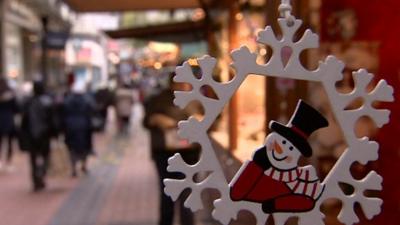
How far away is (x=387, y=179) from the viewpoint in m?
5.32

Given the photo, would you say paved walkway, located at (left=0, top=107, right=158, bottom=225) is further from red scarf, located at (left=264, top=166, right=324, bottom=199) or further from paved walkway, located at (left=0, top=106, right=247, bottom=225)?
red scarf, located at (left=264, top=166, right=324, bottom=199)

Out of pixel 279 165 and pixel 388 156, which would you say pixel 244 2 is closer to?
pixel 388 156

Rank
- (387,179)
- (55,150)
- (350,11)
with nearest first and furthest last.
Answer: (387,179) → (350,11) → (55,150)

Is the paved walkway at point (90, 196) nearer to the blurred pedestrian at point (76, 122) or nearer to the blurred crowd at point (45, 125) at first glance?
the blurred crowd at point (45, 125)

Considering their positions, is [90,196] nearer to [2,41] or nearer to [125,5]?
[125,5]

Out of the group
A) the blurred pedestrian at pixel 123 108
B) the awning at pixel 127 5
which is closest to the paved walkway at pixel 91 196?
the awning at pixel 127 5

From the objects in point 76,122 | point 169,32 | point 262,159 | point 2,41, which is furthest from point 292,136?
point 2,41

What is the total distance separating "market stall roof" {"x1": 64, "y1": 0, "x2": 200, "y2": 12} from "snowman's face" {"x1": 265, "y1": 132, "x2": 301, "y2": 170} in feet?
23.2

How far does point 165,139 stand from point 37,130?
411 centimetres

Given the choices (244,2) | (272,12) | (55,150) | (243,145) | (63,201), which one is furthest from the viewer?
(55,150)

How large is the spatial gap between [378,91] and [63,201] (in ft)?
23.8

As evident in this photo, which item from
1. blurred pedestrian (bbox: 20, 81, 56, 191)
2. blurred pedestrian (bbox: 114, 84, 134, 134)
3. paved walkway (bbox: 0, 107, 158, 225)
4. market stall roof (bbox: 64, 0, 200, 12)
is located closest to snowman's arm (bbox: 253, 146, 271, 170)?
paved walkway (bbox: 0, 107, 158, 225)

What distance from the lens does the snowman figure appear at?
9.18 feet

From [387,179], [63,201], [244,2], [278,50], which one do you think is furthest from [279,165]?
[63,201]
